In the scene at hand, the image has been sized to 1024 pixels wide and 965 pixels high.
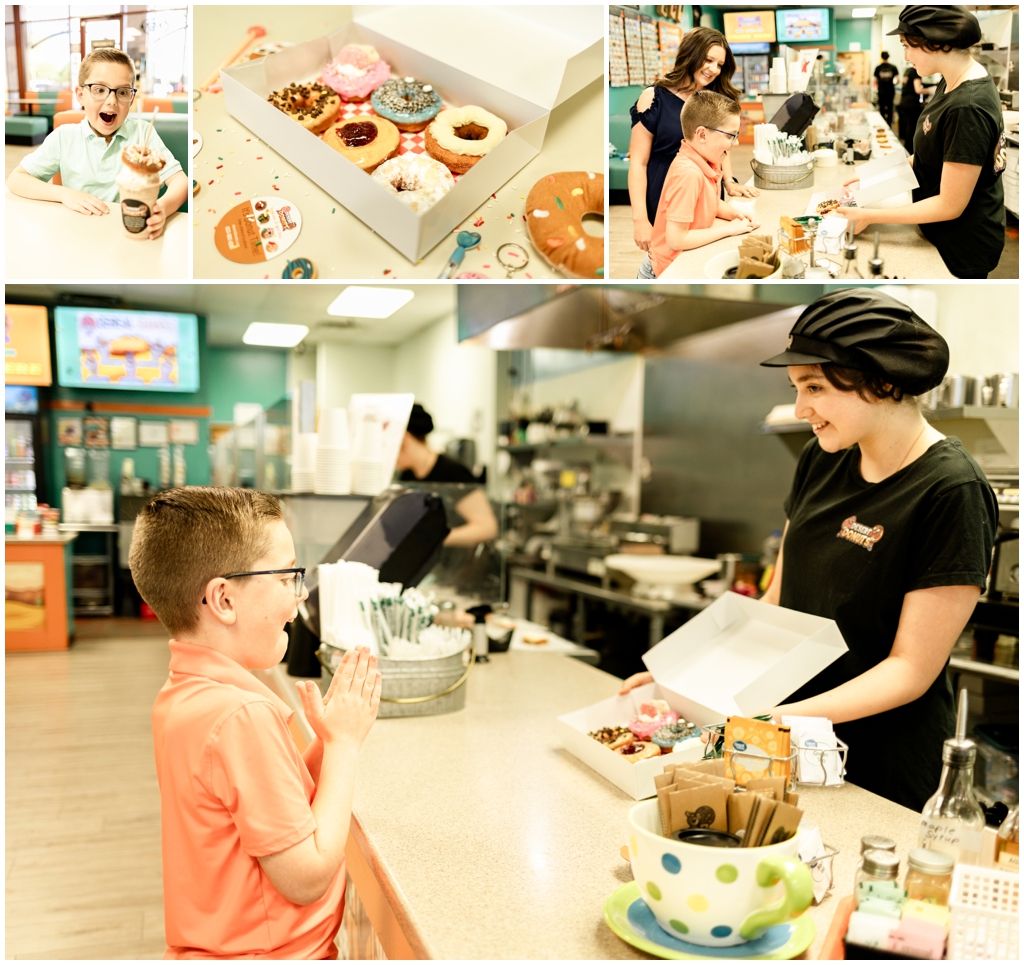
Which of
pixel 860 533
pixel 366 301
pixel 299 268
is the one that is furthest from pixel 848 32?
pixel 366 301

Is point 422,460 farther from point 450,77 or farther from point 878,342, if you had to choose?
point 878,342

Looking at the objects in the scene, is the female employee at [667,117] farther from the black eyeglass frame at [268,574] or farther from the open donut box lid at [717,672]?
the black eyeglass frame at [268,574]

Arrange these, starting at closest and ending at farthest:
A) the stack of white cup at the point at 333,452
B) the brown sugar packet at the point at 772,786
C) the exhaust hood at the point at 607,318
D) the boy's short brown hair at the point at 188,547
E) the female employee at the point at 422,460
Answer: the brown sugar packet at the point at 772,786, the boy's short brown hair at the point at 188,547, the stack of white cup at the point at 333,452, the exhaust hood at the point at 607,318, the female employee at the point at 422,460

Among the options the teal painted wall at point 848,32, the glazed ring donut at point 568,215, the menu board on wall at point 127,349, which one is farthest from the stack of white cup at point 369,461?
the teal painted wall at point 848,32

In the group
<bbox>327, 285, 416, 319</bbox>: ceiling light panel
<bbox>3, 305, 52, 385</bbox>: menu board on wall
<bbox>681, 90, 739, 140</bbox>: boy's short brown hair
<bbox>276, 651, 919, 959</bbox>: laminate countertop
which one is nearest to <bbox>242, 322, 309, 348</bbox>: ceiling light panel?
<bbox>327, 285, 416, 319</bbox>: ceiling light panel

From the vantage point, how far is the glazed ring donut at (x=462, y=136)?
5.74ft

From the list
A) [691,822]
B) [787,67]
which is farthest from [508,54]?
[691,822]

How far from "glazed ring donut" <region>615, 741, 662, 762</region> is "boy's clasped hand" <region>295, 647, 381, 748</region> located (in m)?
0.46

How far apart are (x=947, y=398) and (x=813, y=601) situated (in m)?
1.46

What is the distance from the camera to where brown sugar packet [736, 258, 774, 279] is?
1.75 m

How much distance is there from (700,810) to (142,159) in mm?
1706

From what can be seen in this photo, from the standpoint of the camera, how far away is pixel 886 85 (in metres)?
1.66

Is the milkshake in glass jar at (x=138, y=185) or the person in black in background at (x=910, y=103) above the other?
Answer: the person in black in background at (x=910, y=103)

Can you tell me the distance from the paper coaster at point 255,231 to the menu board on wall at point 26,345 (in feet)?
2.13
